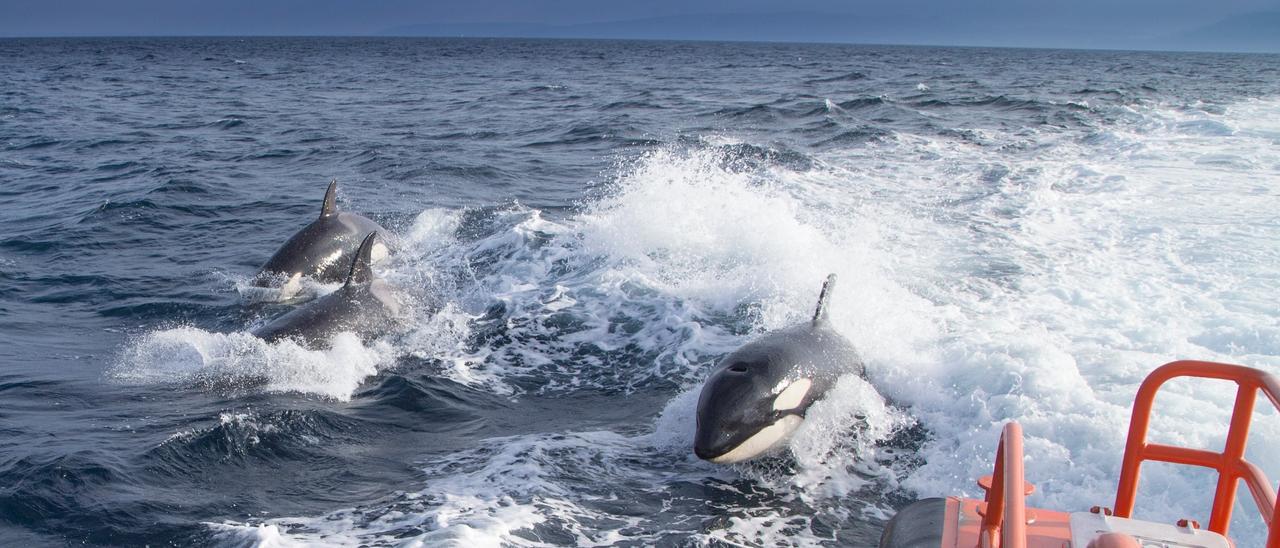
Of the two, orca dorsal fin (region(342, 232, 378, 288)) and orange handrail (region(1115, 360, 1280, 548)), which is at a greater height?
orange handrail (region(1115, 360, 1280, 548))

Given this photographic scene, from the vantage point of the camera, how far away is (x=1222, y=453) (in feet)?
13.8

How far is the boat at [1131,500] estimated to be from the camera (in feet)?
11.4

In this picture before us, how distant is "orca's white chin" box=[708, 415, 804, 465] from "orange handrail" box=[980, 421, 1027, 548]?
131 inches

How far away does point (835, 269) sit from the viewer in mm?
12188

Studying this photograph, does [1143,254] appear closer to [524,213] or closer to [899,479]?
[899,479]

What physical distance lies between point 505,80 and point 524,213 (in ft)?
123

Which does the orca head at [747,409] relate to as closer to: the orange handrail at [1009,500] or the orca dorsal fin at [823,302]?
the orca dorsal fin at [823,302]

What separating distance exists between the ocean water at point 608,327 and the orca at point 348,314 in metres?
0.24

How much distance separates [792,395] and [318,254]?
7408 mm

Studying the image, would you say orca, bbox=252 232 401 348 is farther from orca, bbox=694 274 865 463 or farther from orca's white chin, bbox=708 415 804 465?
orca's white chin, bbox=708 415 804 465

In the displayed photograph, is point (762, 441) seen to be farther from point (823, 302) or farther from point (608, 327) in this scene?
point (608, 327)

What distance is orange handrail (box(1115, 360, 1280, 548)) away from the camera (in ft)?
12.8

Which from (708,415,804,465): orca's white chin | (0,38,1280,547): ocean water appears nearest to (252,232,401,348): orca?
(0,38,1280,547): ocean water

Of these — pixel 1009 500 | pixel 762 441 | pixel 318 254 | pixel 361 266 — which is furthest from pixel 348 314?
pixel 1009 500
